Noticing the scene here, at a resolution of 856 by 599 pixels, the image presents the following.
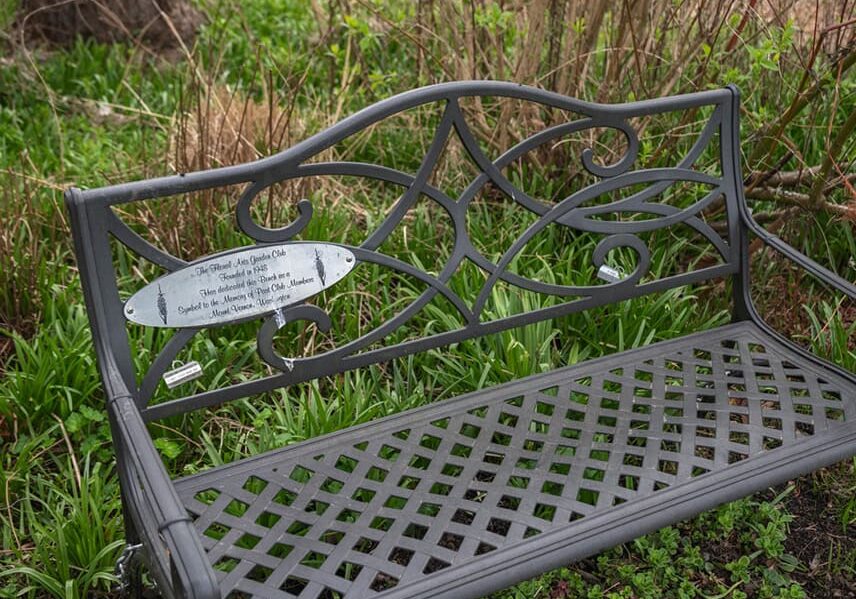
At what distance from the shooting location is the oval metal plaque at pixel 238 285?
1.87 meters

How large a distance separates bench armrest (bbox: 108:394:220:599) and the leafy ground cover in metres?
0.43

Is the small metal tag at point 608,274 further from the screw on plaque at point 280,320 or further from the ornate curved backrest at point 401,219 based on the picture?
the screw on plaque at point 280,320

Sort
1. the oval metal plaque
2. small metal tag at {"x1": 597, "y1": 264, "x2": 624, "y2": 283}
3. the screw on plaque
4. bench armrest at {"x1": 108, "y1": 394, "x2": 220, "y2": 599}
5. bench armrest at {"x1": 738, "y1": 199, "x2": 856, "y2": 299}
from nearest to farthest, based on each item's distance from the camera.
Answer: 1. bench armrest at {"x1": 108, "y1": 394, "x2": 220, "y2": 599}
2. the oval metal plaque
3. the screw on plaque
4. bench armrest at {"x1": 738, "y1": 199, "x2": 856, "y2": 299}
5. small metal tag at {"x1": 597, "y1": 264, "x2": 624, "y2": 283}

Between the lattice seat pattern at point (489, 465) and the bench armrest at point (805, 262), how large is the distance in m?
0.21

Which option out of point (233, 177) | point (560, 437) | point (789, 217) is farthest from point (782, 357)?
point (233, 177)

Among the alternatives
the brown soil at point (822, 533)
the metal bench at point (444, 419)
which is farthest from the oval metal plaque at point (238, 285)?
the brown soil at point (822, 533)

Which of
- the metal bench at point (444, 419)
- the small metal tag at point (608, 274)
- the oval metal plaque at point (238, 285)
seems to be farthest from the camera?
the small metal tag at point (608, 274)

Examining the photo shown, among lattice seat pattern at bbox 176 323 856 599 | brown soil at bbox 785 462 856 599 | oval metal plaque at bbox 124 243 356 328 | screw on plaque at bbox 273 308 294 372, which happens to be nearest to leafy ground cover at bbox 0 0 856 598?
brown soil at bbox 785 462 856 599

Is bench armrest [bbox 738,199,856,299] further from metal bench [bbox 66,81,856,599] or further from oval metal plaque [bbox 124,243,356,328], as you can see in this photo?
oval metal plaque [bbox 124,243,356,328]

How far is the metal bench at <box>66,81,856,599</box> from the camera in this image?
1747mm

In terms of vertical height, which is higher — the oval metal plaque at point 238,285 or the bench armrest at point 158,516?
the oval metal plaque at point 238,285

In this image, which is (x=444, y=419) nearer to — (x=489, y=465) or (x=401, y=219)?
(x=489, y=465)

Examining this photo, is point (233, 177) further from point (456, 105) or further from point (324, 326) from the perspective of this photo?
point (456, 105)

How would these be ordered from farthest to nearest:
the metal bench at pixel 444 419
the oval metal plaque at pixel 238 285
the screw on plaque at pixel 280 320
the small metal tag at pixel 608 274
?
1. the small metal tag at pixel 608 274
2. the screw on plaque at pixel 280 320
3. the oval metal plaque at pixel 238 285
4. the metal bench at pixel 444 419
